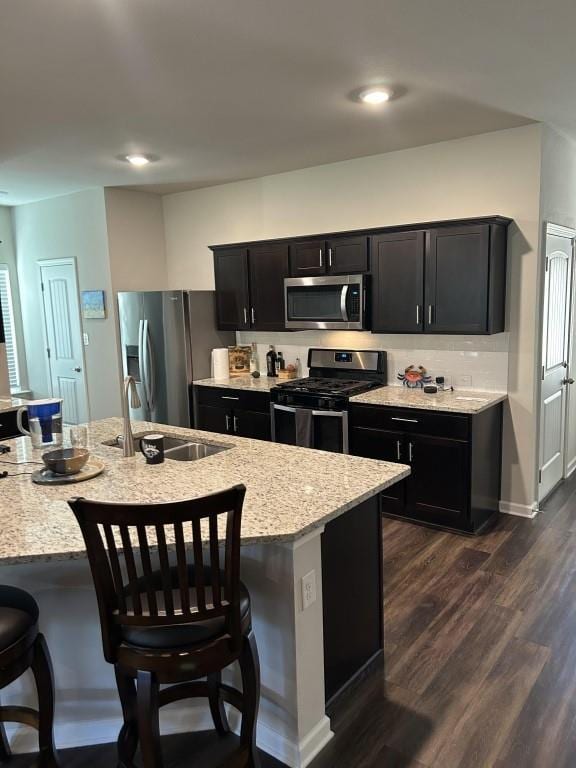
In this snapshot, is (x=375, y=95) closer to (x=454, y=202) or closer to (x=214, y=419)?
(x=454, y=202)

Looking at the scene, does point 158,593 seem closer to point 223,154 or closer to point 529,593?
point 529,593

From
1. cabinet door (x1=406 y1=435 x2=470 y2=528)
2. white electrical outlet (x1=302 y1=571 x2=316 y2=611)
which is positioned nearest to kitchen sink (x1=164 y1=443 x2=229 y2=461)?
white electrical outlet (x1=302 y1=571 x2=316 y2=611)

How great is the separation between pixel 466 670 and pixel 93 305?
4822 mm

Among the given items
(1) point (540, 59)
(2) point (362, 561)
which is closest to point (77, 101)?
(1) point (540, 59)

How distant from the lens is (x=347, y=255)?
14.9 feet

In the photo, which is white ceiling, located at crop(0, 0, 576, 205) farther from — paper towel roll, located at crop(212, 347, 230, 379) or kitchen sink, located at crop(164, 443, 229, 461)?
kitchen sink, located at crop(164, 443, 229, 461)

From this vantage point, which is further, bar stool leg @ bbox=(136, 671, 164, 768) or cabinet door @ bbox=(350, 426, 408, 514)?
cabinet door @ bbox=(350, 426, 408, 514)

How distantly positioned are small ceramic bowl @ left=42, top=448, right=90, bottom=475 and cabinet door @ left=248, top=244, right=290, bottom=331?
2964 mm

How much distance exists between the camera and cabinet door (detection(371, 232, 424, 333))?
419 cm

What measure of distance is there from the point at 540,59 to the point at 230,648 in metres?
2.94

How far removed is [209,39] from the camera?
2486 mm

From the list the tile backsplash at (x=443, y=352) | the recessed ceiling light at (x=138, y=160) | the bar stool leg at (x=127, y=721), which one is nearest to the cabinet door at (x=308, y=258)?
the tile backsplash at (x=443, y=352)

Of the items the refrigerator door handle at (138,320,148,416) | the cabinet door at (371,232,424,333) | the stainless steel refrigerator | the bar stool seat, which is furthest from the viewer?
the refrigerator door handle at (138,320,148,416)

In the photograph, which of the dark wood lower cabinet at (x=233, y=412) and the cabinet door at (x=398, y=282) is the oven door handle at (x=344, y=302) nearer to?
the cabinet door at (x=398, y=282)
